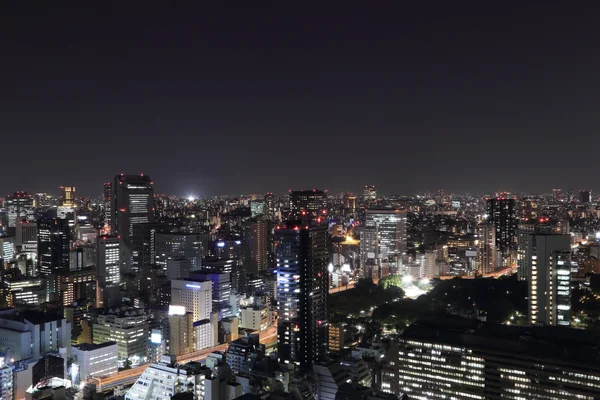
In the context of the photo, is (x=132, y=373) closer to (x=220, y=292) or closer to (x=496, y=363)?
(x=220, y=292)

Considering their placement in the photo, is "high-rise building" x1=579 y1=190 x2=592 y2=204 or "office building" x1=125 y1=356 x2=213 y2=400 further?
"high-rise building" x1=579 y1=190 x2=592 y2=204

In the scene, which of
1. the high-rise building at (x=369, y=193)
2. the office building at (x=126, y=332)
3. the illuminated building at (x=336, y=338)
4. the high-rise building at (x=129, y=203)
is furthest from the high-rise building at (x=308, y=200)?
the high-rise building at (x=369, y=193)

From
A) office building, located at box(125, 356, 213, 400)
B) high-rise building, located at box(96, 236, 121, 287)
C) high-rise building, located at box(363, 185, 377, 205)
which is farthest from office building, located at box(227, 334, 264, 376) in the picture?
high-rise building, located at box(363, 185, 377, 205)

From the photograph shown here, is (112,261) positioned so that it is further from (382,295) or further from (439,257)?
(439,257)

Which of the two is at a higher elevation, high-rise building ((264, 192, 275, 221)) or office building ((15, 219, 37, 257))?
high-rise building ((264, 192, 275, 221))

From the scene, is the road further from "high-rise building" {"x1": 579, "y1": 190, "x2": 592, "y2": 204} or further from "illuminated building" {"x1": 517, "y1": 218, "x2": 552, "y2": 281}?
"high-rise building" {"x1": 579, "y1": 190, "x2": 592, "y2": 204}

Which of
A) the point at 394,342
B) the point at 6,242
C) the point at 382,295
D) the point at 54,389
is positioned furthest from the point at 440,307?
the point at 6,242

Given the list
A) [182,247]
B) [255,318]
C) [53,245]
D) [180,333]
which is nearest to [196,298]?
[255,318]
